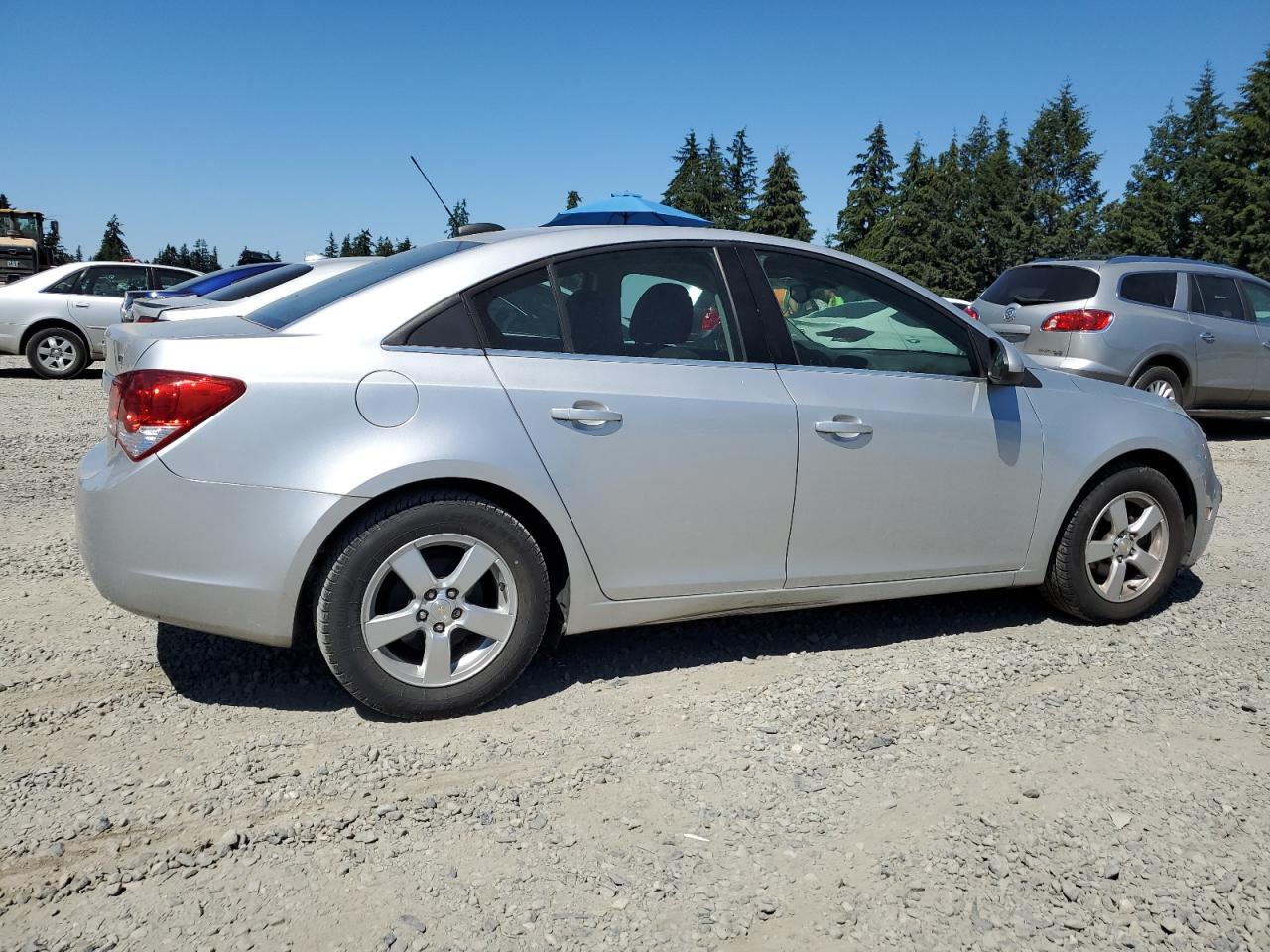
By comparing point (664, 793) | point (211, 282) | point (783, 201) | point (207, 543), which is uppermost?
point (783, 201)

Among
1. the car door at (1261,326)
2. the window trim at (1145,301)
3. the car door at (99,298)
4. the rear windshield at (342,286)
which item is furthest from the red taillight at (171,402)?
the car door at (99,298)

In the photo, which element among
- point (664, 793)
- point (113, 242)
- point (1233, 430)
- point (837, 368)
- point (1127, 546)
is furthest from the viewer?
point (113, 242)

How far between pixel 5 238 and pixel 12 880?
30.6 meters

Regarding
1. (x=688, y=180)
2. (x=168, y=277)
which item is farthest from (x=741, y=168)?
(x=168, y=277)

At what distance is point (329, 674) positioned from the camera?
380 centimetres

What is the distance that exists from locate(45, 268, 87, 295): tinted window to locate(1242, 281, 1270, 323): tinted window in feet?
46.1

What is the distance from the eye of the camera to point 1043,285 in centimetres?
995

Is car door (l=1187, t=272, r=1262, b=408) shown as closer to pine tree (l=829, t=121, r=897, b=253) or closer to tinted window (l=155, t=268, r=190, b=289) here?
tinted window (l=155, t=268, r=190, b=289)

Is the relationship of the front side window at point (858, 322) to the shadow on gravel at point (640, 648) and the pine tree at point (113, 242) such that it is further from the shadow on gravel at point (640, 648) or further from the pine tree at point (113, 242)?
the pine tree at point (113, 242)

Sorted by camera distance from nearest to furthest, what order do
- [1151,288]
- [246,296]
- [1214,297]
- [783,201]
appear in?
[246,296]
[1151,288]
[1214,297]
[783,201]

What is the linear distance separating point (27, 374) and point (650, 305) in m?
13.9

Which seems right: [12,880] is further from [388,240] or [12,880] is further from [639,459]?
[388,240]

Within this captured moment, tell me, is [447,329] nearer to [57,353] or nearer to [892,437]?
[892,437]

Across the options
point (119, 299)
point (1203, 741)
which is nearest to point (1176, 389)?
point (1203, 741)
